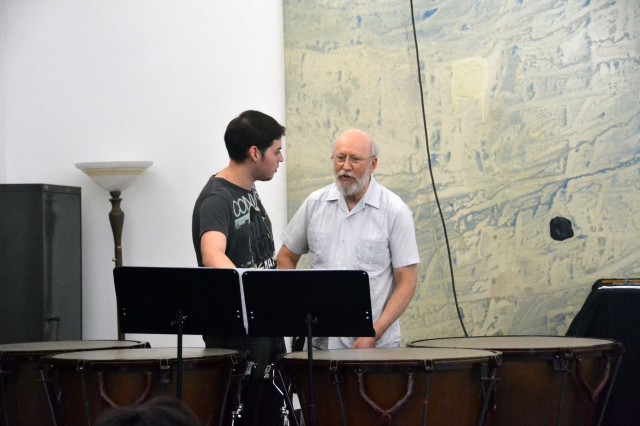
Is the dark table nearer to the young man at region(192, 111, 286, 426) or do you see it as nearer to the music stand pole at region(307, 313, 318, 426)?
the young man at region(192, 111, 286, 426)

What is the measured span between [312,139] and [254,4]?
31.3 inches

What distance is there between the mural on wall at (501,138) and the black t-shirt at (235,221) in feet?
5.85

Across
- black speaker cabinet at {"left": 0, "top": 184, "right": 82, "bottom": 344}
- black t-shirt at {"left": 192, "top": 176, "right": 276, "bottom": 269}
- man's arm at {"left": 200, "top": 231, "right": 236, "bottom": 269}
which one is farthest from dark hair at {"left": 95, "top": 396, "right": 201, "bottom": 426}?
black speaker cabinet at {"left": 0, "top": 184, "right": 82, "bottom": 344}

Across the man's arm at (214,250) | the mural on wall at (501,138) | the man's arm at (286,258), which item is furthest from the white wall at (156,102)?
the man's arm at (214,250)

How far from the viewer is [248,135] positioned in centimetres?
352

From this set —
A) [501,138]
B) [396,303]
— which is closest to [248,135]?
[396,303]

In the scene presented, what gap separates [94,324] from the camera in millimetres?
5422

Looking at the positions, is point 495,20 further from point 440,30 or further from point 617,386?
point 617,386

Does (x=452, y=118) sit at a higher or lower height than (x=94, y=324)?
higher

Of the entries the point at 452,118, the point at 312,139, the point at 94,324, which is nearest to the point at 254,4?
the point at 312,139

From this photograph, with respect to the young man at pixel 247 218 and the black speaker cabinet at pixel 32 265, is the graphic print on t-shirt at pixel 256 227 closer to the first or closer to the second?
the young man at pixel 247 218

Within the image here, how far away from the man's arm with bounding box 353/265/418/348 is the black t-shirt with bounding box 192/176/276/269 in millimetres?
458

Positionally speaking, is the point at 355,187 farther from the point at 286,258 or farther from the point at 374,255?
the point at 286,258

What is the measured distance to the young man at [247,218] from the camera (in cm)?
342
